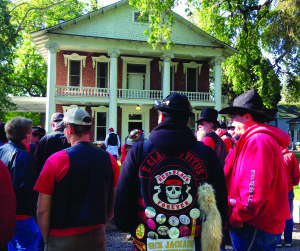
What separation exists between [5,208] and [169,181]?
133 centimetres

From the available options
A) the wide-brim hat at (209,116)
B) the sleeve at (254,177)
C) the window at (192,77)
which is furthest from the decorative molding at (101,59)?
the sleeve at (254,177)

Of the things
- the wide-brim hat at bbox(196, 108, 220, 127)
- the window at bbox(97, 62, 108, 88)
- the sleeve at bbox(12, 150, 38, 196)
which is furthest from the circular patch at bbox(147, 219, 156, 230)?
the window at bbox(97, 62, 108, 88)

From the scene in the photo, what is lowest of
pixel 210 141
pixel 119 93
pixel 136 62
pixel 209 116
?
pixel 210 141

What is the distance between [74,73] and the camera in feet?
62.7

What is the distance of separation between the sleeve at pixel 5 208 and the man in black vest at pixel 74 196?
0.21 m

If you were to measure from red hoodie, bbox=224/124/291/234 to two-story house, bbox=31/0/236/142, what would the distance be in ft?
48.3

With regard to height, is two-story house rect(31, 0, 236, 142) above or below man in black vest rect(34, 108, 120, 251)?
above

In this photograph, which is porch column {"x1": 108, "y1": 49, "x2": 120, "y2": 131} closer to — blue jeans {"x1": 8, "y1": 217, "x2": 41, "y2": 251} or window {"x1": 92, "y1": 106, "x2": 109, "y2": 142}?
window {"x1": 92, "y1": 106, "x2": 109, "y2": 142}

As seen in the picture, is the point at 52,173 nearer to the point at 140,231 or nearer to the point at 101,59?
the point at 140,231

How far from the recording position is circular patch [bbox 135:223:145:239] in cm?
205

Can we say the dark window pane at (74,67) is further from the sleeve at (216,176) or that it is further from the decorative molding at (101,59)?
the sleeve at (216,176)

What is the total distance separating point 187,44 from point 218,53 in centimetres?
223

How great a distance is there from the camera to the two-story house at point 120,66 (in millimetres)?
17094

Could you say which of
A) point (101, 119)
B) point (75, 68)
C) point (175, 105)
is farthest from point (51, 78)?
point (175, 105)
